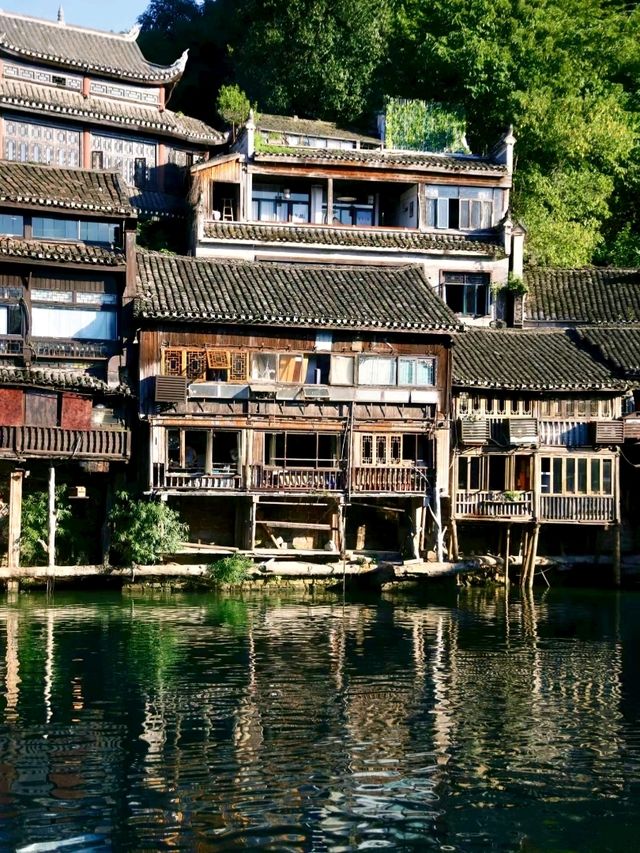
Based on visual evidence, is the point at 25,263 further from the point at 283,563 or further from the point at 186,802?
the point at 186,802

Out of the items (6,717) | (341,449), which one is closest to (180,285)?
(341,449)

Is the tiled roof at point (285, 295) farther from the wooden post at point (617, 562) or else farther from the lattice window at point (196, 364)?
the wooden post at point (617, 562)

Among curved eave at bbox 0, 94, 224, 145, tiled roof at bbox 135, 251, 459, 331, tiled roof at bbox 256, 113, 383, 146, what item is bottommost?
tiled roof at bbox 135, 251, 459, 331

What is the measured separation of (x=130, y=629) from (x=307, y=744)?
1180 cm

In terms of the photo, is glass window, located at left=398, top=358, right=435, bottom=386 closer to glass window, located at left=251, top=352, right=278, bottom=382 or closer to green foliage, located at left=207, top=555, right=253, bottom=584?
glass window, located at left=251, top=352, right=278, bottom=382

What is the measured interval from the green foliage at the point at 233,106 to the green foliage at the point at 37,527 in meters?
21.6

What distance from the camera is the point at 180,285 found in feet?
134

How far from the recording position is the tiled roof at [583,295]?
49062mm

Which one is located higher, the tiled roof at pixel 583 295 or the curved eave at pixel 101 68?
the curved eave at pixel 101 68

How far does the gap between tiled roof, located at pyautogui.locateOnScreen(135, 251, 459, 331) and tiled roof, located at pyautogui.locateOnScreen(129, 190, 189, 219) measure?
822 cm

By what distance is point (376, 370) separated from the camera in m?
41.1

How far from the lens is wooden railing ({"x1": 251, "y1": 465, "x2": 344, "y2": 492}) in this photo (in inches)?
1551

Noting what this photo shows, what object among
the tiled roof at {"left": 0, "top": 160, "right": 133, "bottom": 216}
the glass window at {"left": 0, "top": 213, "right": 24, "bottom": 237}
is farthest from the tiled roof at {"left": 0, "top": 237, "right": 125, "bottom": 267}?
the tiled roof at {"left": 0, "top": 160, "right": 133, "bottom": 216}

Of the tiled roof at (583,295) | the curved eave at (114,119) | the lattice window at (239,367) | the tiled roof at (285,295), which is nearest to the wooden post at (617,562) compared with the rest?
the tiled roof at (285,295)
